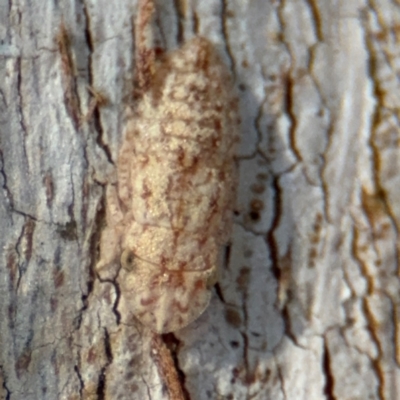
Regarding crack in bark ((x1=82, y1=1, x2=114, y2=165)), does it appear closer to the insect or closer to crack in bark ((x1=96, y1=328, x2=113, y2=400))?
the insect

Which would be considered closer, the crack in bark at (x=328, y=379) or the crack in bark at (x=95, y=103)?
the crack in bark at (x=95, y=103)

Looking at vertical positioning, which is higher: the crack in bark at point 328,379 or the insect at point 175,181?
the insect at point 175,181

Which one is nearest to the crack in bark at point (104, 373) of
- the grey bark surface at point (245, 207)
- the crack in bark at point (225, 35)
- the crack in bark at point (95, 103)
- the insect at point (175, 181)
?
the grey bark surface at point (245, 207)

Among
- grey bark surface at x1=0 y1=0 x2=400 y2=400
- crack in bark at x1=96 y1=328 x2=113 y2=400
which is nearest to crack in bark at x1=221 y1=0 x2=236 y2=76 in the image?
grey bark surface at x1=0 y1=0 x2=400 y2=400

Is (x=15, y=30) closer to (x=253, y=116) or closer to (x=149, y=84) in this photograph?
(x=149, y=84)

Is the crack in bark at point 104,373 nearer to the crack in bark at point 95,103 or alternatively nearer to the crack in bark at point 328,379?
the crack in bark at point 95,103

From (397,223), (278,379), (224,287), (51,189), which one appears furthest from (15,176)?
(397,223)
